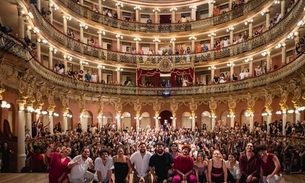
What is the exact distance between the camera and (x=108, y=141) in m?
20.2

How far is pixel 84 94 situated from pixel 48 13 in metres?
9.57

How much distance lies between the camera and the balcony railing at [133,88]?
16484mm

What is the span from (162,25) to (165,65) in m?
5.60

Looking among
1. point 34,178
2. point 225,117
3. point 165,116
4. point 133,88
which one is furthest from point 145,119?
point 34,178

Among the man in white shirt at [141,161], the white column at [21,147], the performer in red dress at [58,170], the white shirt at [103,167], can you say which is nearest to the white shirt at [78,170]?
the performer in red dress at [58,170]

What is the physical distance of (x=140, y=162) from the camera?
10953mm

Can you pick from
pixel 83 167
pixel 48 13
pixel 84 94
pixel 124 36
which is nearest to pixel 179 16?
pixel 124 36

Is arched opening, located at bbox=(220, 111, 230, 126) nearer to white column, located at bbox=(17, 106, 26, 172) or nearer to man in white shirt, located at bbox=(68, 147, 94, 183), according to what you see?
A: white column, located at bbox=(17, 106, 26, 172)

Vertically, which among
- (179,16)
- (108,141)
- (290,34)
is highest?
(179,16)

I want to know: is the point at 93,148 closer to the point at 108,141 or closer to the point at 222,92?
the point at 108,141

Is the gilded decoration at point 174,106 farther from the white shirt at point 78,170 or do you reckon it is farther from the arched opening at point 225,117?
the white shirt at point 78,170

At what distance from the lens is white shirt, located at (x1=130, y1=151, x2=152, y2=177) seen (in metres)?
→ 10.9

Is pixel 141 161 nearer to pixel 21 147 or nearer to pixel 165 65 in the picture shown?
pixel 21 147

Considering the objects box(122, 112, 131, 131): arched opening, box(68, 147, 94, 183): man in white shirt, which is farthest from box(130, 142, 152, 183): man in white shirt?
box(122, 112, 131, 131): arched opening
